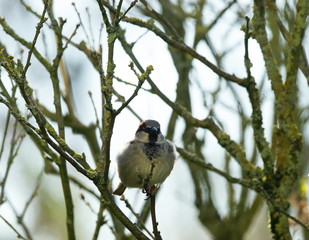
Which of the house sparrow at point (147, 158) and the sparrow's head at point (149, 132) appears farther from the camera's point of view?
the sparrow's head at point (149, 132)

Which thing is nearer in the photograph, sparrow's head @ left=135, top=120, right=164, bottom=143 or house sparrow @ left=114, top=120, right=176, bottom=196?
house sparrow @ left=114, top=120, right=176, bottom=196

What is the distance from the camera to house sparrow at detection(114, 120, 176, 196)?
4738mm

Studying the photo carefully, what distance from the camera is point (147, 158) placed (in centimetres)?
479

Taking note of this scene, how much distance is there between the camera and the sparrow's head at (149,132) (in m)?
4.99

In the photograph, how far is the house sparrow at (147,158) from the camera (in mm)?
4738

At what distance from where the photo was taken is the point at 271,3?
4.42m

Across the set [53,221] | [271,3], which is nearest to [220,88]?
[271,3]

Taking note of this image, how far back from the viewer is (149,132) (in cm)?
506

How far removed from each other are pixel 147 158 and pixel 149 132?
0.34m

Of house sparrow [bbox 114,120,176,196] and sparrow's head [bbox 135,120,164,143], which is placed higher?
sparrow's head [bbox 135,120,164,143]

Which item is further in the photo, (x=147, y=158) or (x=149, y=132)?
(x=149, y=132)

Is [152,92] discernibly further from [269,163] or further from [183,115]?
[269,163]

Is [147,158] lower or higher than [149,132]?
lower

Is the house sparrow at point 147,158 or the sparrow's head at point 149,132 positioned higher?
the sparrow's head at point 149,132
